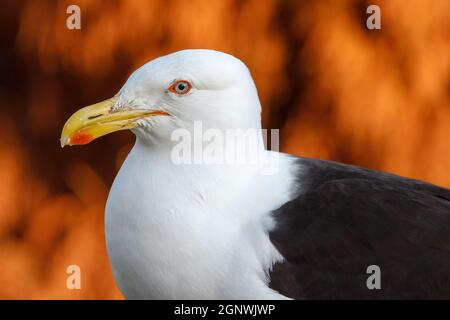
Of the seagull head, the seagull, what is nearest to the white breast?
the seagull

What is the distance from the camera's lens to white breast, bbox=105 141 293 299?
111 inches

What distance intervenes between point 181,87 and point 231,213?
400 millimetres

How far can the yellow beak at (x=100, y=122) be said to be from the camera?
292cm

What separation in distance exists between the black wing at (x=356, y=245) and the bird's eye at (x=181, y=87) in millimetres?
447

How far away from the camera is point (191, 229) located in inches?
113

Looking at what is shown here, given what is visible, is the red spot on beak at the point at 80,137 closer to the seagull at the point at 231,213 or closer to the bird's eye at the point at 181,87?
the seagull at the point at 231,213

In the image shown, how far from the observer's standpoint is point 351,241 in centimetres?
286

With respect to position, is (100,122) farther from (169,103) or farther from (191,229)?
(191,229)

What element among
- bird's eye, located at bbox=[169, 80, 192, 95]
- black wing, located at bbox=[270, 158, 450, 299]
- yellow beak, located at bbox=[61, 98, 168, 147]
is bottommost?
black wing, located at bbox=[270, 158, 450, 299]

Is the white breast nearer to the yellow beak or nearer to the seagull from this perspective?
the seagull

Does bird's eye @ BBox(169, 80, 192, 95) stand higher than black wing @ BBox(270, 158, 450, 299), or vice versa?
bird's eye @ BBox(169, 80, 192, 95)

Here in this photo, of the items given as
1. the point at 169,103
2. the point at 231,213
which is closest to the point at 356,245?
the point at 231,213

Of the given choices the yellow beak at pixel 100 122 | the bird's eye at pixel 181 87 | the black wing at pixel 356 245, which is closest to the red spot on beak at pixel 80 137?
the yellow beak at pixel 100 122
